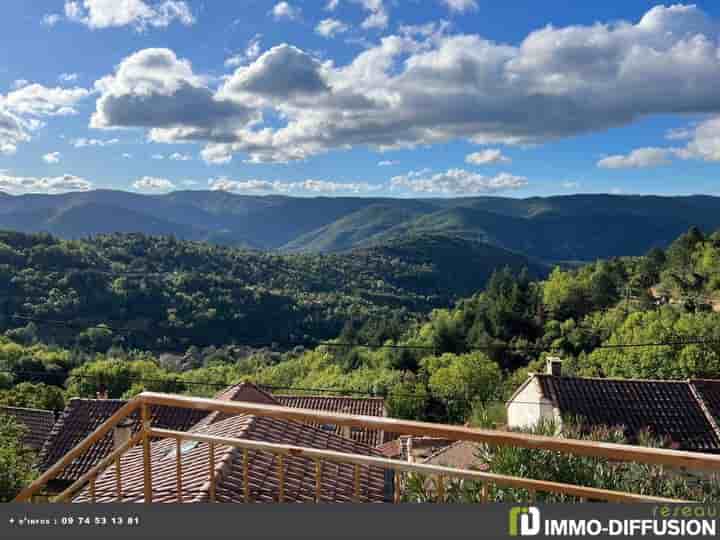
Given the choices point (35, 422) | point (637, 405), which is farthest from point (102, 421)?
point (637, 405)

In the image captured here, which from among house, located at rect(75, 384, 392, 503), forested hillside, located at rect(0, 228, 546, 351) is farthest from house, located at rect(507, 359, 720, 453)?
forested hillside, located at rect(0, 228, 546, 351)

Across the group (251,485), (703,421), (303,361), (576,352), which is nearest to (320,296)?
(303,361)

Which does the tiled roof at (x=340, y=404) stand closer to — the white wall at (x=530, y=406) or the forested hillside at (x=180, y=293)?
the white wall at (x=530, y=406)

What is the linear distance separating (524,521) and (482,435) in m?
0.37

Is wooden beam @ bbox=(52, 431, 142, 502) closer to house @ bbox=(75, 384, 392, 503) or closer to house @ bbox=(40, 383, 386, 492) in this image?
house @ bbox=(75, 384, 392, 503)

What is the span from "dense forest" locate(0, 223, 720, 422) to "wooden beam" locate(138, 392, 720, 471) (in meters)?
6.83

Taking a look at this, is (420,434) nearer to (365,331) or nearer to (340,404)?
(340,404)

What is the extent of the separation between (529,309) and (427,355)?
10.2 metres

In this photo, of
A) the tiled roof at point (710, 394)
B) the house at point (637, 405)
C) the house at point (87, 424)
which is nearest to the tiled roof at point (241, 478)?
the house at point (87, 424)

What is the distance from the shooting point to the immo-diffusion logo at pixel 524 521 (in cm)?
237

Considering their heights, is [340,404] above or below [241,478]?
below

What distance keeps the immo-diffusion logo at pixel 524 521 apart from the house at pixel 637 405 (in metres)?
14.1

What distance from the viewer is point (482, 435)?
257 cm

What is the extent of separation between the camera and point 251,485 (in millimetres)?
4184
